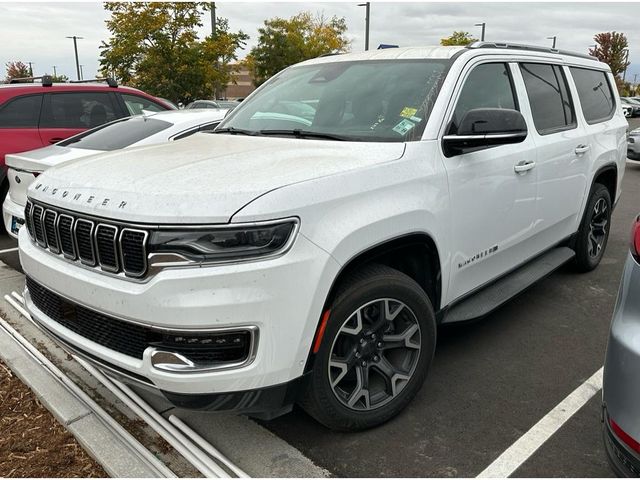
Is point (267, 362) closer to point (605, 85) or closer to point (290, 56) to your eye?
point (605, 85)

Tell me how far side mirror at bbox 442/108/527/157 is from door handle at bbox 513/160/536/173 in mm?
519

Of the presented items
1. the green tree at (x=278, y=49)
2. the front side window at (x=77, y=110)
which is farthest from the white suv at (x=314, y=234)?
the green tree at (x=278, y=49)

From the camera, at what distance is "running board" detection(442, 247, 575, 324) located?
11.1ft

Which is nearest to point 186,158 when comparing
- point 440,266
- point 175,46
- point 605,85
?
point 440,266

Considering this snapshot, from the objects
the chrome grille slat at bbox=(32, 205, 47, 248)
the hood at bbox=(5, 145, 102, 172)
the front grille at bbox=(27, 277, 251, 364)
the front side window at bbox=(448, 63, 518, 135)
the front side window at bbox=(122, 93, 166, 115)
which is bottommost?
the front grille at bbox=(27, 277, 251, 364)

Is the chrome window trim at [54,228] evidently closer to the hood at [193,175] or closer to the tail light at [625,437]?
the hood at [193,175]

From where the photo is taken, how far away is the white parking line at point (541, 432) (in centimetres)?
261

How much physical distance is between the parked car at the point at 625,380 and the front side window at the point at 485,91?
138 centimetres

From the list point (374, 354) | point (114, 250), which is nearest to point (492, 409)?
point (374, 354)

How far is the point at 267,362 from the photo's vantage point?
2.27 meters

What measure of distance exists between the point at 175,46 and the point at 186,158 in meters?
22.9

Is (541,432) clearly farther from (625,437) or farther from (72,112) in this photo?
(72,112)

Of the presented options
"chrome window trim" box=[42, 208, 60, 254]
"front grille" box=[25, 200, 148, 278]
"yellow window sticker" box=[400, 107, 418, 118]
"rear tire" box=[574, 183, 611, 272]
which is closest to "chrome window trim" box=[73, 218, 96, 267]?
"front grille" box=[25, 200, 148, 278]

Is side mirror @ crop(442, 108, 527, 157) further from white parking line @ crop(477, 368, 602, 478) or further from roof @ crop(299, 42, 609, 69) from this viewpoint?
white parking line @ crop(477, 368, 602, 478)
